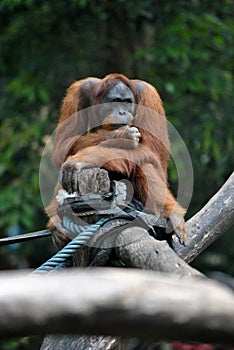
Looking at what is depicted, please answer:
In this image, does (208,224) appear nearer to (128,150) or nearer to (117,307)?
(128,150)

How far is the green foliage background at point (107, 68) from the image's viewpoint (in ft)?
24.9

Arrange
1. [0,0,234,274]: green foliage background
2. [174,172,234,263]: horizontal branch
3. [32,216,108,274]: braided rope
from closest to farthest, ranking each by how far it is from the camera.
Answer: [32,216,108,274]: braided rope < [174,172,234,263]: horizontal branch < [0,0,234,274]: green foliage background

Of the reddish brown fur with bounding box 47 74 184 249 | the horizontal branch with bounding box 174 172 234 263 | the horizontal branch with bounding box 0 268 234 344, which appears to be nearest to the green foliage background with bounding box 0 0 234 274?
the reddish brown fur with bounding box 47 74 184 249

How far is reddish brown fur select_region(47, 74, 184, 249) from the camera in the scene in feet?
13.7

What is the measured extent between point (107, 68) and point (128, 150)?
4031mm

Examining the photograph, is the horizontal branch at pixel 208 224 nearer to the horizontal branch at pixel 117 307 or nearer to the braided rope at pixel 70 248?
the braided rope at pixel 70 248

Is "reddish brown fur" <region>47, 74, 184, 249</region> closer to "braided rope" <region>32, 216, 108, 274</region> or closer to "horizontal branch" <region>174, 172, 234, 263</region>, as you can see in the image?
"horizontal branch" <region>174, 172, 234, 263</region>

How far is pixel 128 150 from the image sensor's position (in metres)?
4.37

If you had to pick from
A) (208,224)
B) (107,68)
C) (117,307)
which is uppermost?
(107,68)

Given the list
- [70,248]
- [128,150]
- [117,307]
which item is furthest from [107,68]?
[117,307]

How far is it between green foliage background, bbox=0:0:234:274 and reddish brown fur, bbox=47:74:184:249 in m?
2.48

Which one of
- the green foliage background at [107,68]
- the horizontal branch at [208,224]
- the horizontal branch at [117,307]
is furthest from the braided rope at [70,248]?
the green foliage background at [107,68]

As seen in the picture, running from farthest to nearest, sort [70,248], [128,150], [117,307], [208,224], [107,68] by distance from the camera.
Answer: [107,68] < [128,150] < [208,224] < [70,248] < [117,307]

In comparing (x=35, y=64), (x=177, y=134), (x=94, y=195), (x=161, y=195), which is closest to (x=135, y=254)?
(x=94, y=195)
